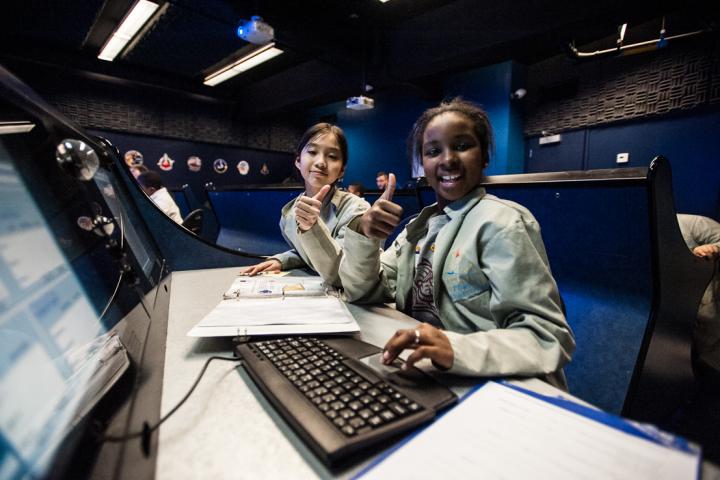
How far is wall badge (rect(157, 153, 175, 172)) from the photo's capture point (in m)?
6.32

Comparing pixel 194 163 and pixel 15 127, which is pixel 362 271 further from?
pixel 194 163

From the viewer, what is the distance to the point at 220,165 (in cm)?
711

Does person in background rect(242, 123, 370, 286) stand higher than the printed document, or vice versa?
person in background rect(242, 123, 370, 286)

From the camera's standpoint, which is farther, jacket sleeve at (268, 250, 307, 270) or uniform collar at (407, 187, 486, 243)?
jacket sleeve at (268, 250, 307, 270)

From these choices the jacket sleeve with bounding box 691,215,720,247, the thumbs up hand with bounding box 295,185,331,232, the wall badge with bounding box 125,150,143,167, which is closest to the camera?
the thumbs up hand with bounding box 295,185,331,232

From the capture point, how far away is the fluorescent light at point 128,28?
14.3ft

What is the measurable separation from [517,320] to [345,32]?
18.7ft

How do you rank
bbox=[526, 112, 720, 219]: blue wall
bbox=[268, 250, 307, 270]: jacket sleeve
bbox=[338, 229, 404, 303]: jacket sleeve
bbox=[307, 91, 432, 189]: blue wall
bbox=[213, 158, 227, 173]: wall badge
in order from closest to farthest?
1. bbox=[338, 229, 404, 303]: jacket sleeve
2. bbox=[268, 250, 307, 270]: jacket sleeve
3. bbox=[526, 112, 720, 219]: blue wall
4. bbox=[307, 91, 432, 189]: blue wall
5. bbox=[213, 158, 227, 173]: wall badge

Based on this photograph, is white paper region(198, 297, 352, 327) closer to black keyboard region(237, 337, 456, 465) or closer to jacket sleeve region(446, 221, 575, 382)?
black keyboard region(237, 337, 456, 465)

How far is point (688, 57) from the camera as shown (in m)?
4.04

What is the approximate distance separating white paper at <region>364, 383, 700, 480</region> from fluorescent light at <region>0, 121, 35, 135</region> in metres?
0.63

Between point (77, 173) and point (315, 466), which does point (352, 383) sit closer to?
point (315, 466)

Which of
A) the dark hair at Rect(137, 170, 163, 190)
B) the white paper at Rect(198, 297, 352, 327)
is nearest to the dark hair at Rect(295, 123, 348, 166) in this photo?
the white paper at Rect(198, 297, 352, 327)

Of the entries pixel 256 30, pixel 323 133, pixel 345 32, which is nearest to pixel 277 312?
pixel 323 133
